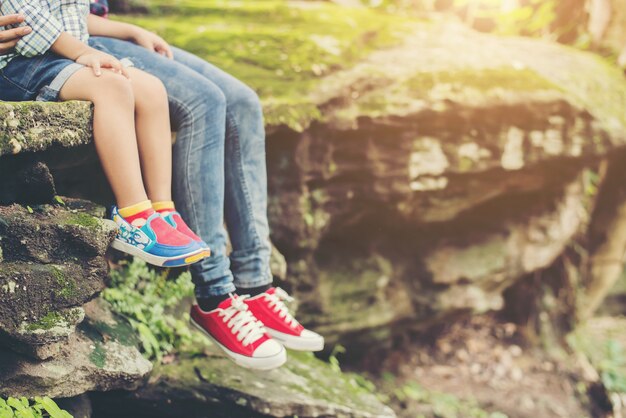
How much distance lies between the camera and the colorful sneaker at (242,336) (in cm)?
257

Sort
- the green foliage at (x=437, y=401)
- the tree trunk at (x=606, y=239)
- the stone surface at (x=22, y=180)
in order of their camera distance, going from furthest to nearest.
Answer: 1. the tree trunk at (x=606, y=239)
2. the green foliage at (x=437, y=401)
3. the stone surface at (x=22, y=180)

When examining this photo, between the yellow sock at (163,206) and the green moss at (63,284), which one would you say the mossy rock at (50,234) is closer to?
the green moss at (63,284)

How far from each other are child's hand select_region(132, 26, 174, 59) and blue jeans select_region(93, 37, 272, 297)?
12cm

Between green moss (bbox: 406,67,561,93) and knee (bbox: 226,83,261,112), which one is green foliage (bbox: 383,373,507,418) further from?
knee (bbox: 226,83,261,112)

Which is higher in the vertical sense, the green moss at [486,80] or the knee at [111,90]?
the knee at [111,90]

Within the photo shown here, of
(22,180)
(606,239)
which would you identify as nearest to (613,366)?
(606,239)

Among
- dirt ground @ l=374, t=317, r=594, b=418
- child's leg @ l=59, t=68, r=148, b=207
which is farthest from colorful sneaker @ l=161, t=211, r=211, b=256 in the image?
dirt ground @ l=374, t=317, r=594, b=418

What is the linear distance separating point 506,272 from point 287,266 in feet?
7.27

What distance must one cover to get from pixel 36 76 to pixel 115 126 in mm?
413

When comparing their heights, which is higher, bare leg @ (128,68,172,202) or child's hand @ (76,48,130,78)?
child's hand @ (76,48,130,78)

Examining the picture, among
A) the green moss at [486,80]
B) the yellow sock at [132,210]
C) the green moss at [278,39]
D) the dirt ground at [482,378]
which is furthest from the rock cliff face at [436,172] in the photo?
the yellow sock at [132,210]

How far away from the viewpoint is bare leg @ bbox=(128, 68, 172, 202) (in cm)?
232

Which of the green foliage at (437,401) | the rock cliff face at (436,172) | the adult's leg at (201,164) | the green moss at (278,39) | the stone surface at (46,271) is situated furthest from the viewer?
the green foliage at (437,401)

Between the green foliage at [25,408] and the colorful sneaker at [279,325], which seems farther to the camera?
the colorful sneaker at [279,325]
